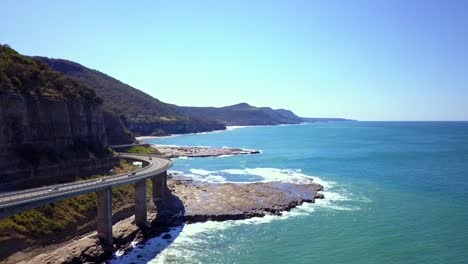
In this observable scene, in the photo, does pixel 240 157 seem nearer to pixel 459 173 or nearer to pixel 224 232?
pixel 459 173

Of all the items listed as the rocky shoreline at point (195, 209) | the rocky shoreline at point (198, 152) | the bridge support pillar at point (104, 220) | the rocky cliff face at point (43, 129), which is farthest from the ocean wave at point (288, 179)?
the rocky shoreline at point (198, 152)

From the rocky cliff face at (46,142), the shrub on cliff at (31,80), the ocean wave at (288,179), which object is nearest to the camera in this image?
the rocky cliff face at (46,142)

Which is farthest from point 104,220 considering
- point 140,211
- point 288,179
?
point 288,179

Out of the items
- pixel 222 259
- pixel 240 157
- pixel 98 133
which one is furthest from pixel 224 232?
pixel 240 157

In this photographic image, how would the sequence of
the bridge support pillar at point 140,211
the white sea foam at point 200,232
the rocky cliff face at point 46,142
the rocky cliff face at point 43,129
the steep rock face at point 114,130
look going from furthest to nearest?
the steep rock face at point 114,130
the bridge support pillar at point 140,211
the rocky cliff face at point 43,129
the rocky cliff face at point 46,142
the white sea foam at point 200,232

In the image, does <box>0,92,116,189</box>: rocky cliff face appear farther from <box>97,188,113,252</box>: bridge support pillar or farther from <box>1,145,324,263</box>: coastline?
<box>97,188,113,252</box>: bridge support pillar

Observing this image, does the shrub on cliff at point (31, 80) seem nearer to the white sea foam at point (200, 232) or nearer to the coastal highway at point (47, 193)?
the coastal highway at point (47, 193)
